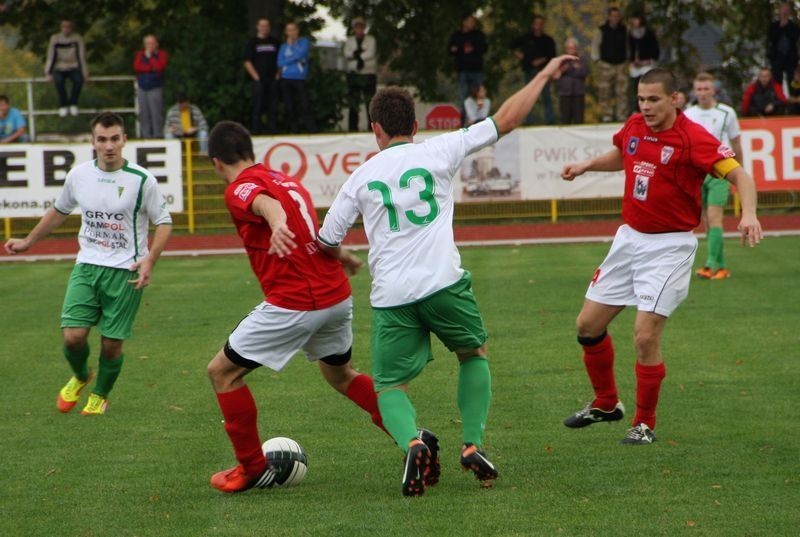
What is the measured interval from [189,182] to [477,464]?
1803 cm

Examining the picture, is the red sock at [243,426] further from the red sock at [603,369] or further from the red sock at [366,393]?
the red sock at [603,369]

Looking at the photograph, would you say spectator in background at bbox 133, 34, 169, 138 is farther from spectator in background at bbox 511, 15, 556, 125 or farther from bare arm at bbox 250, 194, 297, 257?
bare arm at bbox 250, 194, 297, 257

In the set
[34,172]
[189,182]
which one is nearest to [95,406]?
[34,172]

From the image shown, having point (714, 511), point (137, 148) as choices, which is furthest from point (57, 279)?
point (714, 511)

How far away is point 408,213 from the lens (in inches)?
247

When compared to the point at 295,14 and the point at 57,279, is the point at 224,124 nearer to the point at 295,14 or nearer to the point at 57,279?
the point at 57,279

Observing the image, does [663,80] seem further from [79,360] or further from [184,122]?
[184,122]

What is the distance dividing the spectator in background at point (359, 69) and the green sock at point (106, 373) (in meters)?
17.8

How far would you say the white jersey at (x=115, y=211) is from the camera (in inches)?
340

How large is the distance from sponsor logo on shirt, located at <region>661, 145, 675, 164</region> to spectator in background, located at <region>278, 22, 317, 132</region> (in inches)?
679

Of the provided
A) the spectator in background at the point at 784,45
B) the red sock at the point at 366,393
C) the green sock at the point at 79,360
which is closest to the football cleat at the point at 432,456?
the red sock at the point at 366,393

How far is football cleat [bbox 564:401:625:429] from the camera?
307 inches

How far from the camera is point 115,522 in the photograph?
5945mm

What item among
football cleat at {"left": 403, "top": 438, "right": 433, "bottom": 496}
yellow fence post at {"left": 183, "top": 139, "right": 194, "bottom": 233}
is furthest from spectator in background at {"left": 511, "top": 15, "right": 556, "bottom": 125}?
football cleat at {"left": 403, "top": 438, "right": 433, "bottom": 496}
